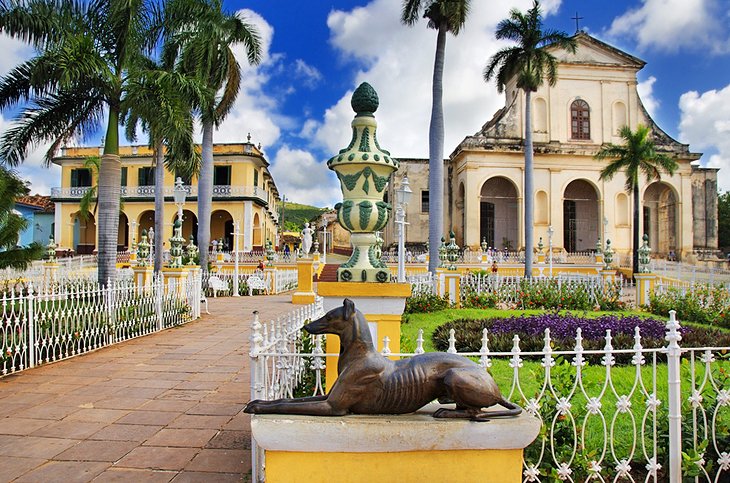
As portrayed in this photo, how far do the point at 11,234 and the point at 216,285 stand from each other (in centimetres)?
981

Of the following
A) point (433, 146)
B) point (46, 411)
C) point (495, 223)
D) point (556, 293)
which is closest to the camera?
point (46, 411)

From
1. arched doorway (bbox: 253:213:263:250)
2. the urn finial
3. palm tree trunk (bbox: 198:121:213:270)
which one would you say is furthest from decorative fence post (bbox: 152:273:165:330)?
arched doorway (bbox: 253:213:263:250)

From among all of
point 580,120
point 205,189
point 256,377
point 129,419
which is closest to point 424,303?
point 129,419

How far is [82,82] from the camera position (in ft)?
33.0

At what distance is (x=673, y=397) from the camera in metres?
3.19

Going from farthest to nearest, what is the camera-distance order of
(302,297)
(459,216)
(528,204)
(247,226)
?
1. (247,226)
2. (459,216)
3. (528,204)
4. (302,297)

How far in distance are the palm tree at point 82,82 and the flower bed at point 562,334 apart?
7.51 metres

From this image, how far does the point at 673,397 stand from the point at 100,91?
11.3 metres

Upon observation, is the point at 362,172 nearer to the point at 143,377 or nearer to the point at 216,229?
the point at 143,377

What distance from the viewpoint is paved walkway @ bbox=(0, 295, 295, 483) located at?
3.56 meters

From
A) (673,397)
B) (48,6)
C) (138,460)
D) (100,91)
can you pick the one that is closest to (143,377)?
(138,460)

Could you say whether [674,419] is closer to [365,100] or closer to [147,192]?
[365,100]

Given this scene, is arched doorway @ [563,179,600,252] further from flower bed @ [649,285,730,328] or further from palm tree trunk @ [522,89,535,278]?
flower bed @ [649,285,730,328]

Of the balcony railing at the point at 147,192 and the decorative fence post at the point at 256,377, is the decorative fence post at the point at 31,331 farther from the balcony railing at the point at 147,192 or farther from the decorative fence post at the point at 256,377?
the balcony railing at the point at 147,192
